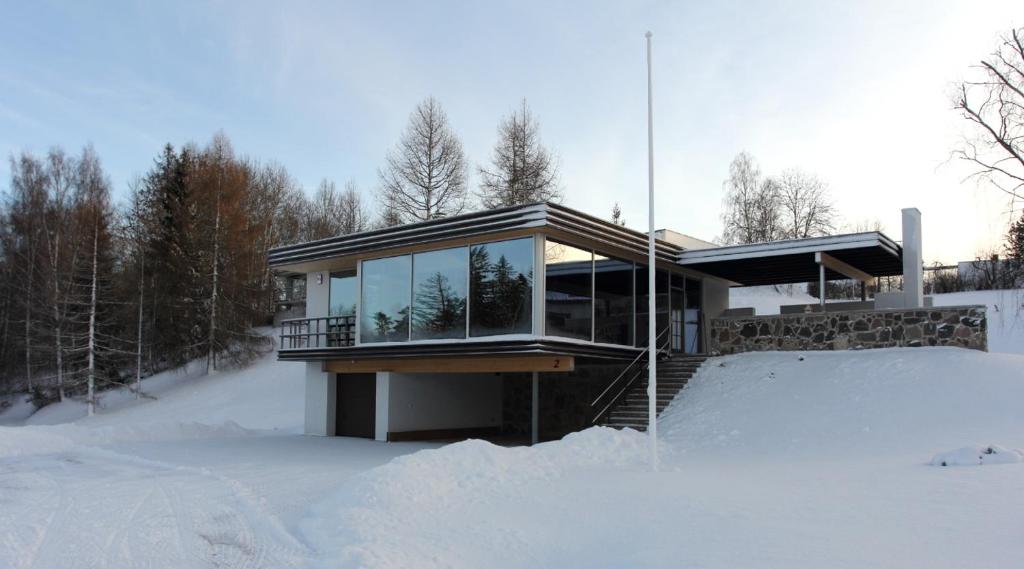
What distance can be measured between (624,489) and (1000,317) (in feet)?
70.4

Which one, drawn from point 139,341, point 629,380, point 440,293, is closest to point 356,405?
point 440,293

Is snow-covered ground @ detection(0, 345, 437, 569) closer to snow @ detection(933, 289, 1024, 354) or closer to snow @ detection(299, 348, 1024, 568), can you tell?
snow @ detection(299, 348, 1024, 568)

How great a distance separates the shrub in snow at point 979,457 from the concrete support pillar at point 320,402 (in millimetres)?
14254

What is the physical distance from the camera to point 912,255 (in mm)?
17406

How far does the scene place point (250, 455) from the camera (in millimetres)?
14516

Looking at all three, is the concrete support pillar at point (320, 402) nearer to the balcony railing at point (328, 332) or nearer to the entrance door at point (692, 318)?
the balcony railing at point (328, 332)

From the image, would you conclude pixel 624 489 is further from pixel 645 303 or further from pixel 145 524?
pixel 645 303

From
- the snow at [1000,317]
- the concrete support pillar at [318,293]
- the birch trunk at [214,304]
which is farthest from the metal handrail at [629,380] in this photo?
the birch trunk at [214,304]

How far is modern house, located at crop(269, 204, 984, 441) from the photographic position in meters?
14.4

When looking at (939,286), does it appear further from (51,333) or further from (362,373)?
(51,333)

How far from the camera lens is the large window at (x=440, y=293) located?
49.8 feet

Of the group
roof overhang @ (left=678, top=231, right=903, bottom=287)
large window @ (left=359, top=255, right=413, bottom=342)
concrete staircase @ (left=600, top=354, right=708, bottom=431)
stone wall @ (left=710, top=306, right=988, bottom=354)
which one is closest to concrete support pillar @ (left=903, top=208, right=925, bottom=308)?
roof overhang @ (left=678, top=231, right=903, bottom=287)

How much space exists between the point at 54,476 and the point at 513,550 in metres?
8.65

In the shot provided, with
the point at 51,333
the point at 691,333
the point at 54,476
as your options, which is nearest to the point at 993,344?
the point at 691,333
